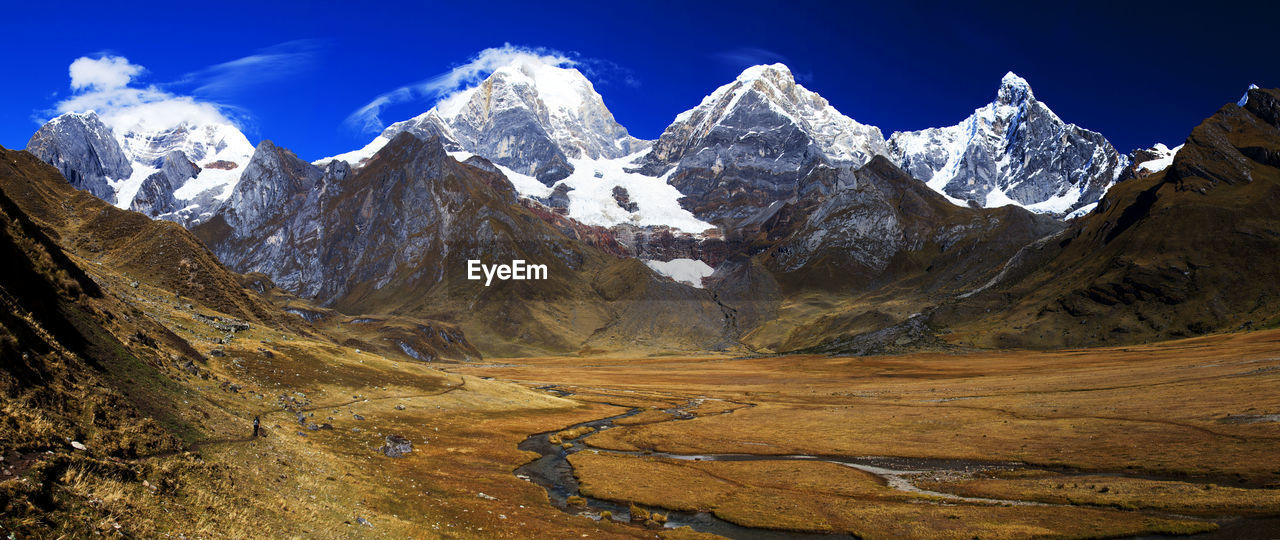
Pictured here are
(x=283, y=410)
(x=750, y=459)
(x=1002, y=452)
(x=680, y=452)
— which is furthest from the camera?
(x=680, y=452)

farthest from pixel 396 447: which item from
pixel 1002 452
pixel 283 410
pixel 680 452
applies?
pixel 1002 452

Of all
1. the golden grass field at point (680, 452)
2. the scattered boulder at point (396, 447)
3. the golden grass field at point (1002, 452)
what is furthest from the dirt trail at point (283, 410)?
the golden grass field at point (1002, 452)

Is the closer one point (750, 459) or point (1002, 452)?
point (1002, 452)

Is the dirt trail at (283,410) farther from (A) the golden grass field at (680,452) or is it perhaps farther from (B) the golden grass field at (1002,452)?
(B) the golden grass field at (1002,452)

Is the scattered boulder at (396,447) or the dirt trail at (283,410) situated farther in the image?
the scattered boulder at (396,447)

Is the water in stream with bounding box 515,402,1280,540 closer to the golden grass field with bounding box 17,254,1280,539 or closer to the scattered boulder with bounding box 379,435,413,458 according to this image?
the golden grass field with bounding box 17,254,1280,539

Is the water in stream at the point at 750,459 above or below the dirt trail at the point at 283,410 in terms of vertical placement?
below

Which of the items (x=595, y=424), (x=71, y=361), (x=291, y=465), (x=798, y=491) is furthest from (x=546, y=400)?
(x=71, y=361)

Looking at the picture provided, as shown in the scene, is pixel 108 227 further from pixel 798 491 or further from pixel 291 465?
pixel 798 491

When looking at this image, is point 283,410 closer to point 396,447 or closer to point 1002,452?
point 396,447
